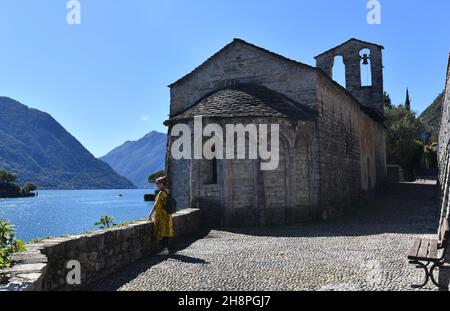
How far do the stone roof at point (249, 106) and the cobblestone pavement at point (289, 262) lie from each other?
359cm

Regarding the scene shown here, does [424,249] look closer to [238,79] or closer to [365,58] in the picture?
[238,79]

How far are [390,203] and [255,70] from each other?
353 inches

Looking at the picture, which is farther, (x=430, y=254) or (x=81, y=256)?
(x=81, y=256)

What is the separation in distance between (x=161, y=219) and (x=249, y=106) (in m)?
5.71

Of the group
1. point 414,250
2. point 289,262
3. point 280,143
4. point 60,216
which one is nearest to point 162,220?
point 289,262

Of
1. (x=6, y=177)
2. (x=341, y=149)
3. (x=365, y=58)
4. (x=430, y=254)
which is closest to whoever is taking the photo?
(x=430, y=254)

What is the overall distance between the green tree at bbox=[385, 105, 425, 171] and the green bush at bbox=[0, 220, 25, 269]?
36.7 meters

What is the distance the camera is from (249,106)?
1238 centimetres

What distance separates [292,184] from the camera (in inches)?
488

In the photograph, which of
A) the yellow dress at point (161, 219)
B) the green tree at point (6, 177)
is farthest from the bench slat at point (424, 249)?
the green tree at point (6, 177)

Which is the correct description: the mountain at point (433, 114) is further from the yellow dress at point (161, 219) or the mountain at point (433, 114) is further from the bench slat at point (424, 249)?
the yellow dress at point (161, 219)

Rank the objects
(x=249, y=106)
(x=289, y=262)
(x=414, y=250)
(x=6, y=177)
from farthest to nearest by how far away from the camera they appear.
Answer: (x=6, y=177)
(x=249, y=106)
(x=289, y=262)
(x=414, y=250)
